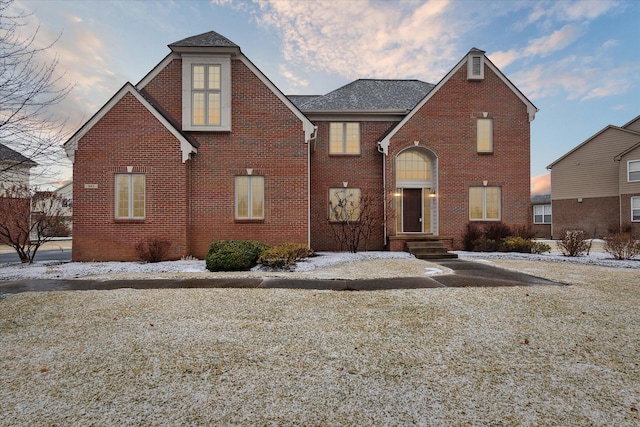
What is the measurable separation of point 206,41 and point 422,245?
40.8ft

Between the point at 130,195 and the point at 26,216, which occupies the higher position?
the point at 130,195

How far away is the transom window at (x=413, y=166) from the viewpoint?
1523cm

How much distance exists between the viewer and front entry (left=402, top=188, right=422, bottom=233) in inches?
602

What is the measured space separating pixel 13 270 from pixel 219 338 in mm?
9638

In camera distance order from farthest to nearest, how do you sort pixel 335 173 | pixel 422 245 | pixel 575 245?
pixel 335 173 → pixel 422 245 → pixel 575 245

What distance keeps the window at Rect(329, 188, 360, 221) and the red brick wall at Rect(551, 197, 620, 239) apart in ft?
73.6

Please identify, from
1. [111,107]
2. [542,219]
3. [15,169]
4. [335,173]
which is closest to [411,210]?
[335,173]

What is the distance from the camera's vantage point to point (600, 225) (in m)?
24.9

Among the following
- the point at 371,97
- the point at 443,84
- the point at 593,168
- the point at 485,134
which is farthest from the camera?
the point at 593,168

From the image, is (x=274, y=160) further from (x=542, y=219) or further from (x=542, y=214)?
(x=542, y=214)

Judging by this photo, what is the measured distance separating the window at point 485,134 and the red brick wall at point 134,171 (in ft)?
44.9

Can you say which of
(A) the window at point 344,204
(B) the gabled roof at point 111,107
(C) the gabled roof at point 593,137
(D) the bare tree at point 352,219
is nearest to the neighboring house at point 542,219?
(C) the gabled roof at point 593,137

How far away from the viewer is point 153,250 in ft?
35.1

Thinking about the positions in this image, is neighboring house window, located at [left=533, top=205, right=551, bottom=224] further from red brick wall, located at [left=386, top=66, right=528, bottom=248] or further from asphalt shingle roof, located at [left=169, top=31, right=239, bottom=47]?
asphalt shingle roof, located at [left=169, top=31, right=239, bottom=47]
